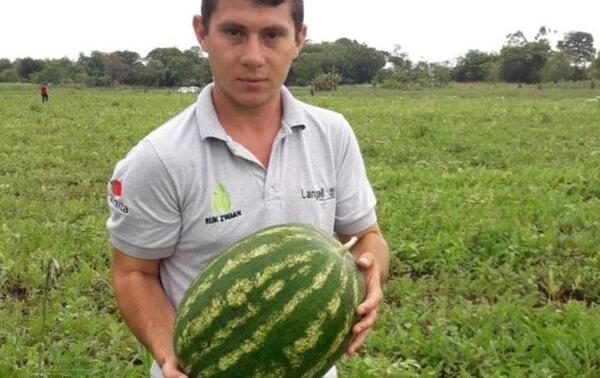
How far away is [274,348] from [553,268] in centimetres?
459

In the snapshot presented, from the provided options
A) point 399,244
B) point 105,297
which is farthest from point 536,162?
point 105,297

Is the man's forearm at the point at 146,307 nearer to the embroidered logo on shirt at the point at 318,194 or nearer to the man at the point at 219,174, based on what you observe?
the man at the point at 219,174

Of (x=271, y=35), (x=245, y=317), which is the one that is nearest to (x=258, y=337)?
(x=245, y=317)

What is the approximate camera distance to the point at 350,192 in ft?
8.38

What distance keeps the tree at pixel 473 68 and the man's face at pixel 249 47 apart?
88.3m

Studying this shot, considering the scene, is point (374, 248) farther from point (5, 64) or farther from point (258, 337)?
point (5, 64)

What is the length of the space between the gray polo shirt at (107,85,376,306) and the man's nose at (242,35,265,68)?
0.77ft

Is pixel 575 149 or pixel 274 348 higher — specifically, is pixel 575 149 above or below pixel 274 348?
below

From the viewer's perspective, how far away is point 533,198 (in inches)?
318

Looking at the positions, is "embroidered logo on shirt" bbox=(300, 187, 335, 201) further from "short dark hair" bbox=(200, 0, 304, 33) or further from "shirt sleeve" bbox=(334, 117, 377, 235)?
"short dark hair" bbox=(200, 0, 304, 33)

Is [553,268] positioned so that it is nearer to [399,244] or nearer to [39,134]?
[399,244]

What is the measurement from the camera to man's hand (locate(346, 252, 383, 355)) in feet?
6.25

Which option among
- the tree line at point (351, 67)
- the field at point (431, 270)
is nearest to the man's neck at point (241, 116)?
the field at point (431, 270)

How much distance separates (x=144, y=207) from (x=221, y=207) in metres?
0.23
